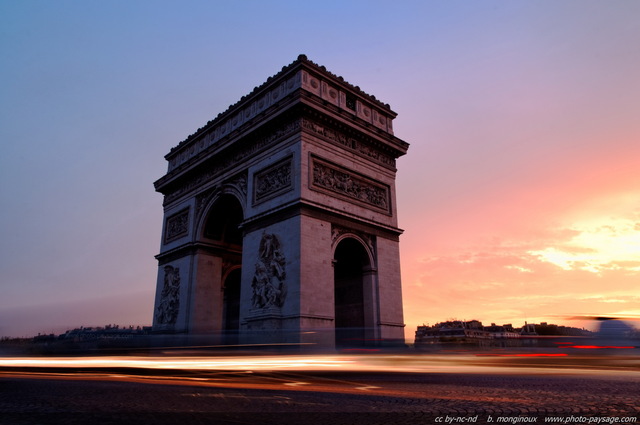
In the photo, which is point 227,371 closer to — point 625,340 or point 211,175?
point 625,340

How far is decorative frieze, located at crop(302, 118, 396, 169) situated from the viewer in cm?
1848

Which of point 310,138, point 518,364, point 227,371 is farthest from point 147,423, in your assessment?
point 310,138

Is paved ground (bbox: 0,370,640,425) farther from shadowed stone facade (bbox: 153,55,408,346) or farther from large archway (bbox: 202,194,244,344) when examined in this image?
large archway (bbox: 202,194,244,344)

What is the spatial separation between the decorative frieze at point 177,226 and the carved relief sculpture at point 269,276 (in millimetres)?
7274

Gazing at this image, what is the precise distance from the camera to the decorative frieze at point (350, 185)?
18.3 metres

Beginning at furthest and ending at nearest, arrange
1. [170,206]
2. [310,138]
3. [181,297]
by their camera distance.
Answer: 1. [170,206]
2. [181,297]
3. [310,138]

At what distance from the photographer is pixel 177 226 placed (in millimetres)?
25234

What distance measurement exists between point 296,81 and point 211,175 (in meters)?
7.10

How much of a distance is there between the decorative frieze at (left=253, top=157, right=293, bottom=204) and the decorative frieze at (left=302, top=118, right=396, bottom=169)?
1556 mm

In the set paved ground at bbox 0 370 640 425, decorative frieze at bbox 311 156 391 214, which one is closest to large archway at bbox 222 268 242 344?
decorative frieze at bbox 311 156 391 214

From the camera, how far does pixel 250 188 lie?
19.9 meters

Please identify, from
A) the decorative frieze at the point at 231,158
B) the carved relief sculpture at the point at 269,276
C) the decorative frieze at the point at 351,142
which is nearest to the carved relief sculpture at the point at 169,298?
the decorative frieze at the point at 231,158

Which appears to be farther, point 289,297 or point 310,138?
point 310,138

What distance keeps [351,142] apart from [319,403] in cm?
1676
